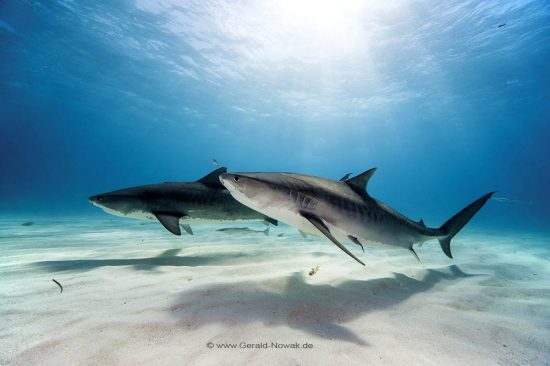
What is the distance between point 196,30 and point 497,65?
1132 inches

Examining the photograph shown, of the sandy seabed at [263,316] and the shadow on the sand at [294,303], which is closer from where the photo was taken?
the sandy seabed at [263,316]

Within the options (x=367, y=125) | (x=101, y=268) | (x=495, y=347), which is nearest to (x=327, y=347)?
(x=495, y=347)

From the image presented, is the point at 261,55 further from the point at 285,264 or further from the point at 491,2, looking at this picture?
the point at 285,264

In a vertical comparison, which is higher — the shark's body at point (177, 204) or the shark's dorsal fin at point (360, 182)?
the shark's dorsal fin at point (360, 182)

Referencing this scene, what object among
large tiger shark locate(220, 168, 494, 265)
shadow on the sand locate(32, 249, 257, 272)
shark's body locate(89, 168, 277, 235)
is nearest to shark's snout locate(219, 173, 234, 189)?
large tiger shark locate(220, 168, 494, 265)

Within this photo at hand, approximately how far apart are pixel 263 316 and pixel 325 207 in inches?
60.3

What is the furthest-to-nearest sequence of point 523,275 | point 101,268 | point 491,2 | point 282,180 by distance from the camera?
point 491,2 < point 523,275 < point 101,268 < point 282,180

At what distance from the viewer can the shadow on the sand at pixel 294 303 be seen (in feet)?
7.89

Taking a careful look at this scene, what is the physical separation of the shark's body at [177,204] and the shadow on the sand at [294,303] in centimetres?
191

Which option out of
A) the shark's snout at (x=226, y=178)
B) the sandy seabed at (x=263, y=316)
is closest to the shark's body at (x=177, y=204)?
the sandy seabed at (x=263, y=316)

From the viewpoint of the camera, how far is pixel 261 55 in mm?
26703

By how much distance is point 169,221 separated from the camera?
4816 mm

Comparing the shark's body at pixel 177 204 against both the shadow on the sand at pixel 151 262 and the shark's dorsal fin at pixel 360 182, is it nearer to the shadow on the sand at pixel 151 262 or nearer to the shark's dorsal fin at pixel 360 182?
the shadow on the sand at pixel 151 262

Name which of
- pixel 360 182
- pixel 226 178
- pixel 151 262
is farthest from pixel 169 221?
pixel 360 182
